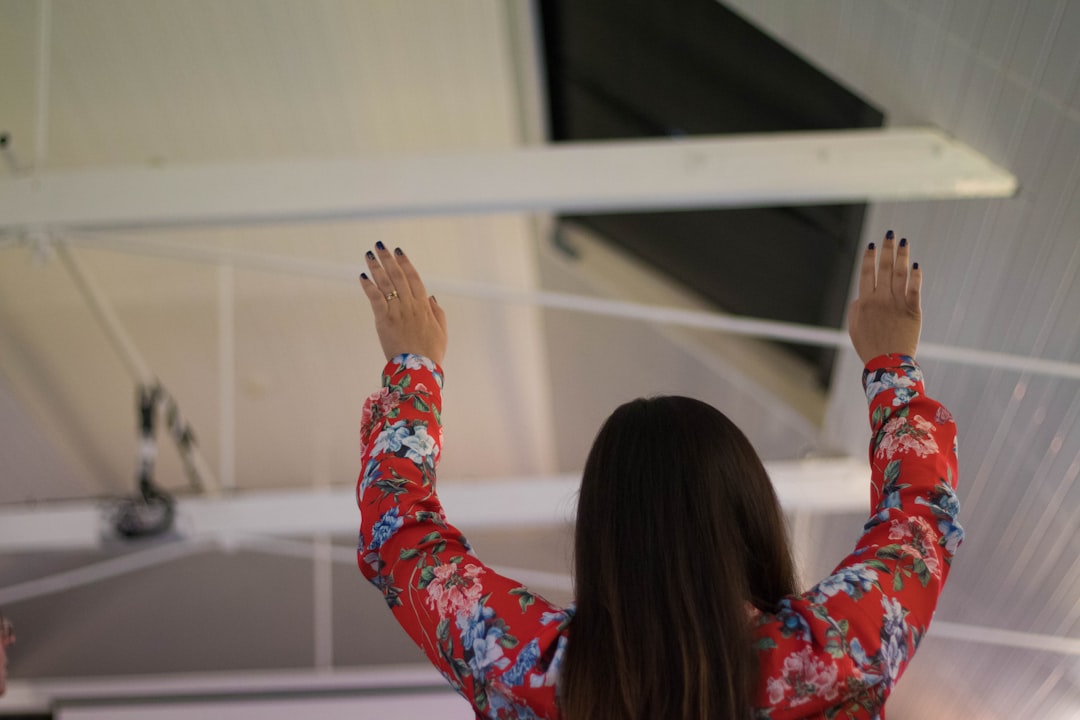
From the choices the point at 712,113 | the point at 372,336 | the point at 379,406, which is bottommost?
the point at 372,336

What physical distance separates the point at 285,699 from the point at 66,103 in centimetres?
247

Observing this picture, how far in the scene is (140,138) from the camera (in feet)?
13.1

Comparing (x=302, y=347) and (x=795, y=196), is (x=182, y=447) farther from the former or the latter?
(x=795, y=196)

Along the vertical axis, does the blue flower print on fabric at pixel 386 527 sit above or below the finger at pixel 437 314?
below

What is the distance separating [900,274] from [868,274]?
30 millimetres

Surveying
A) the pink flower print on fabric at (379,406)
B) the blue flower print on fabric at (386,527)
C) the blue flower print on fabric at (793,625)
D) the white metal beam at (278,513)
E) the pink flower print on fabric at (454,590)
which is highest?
the pink flower print on fabric at (379,406)

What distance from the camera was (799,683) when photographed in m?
0.74

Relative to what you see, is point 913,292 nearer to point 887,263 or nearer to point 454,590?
point 887,263

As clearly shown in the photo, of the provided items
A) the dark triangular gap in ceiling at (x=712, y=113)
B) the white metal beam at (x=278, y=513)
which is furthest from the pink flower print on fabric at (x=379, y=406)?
the white metal beam at (x=278, y=513)

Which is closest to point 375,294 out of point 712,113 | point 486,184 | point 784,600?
point 784,600

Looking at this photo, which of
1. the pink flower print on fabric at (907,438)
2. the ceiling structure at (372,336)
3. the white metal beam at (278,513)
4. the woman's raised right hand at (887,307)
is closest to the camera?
the pink flower print on fabric at (907,438)

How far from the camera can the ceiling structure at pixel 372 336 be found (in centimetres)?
221

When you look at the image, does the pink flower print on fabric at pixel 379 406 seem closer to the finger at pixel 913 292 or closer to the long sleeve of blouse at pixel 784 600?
the long sleeve of blouse at pixel 784 600

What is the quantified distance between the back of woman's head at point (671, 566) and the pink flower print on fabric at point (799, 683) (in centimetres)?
2
